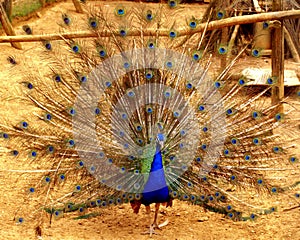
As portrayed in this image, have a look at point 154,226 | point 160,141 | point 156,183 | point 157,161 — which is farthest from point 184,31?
point 154,226

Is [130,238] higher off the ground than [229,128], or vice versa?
[229,128]

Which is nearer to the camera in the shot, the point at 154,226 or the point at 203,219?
the point at 154,226

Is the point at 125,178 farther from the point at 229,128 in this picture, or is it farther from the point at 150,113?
the point at 229,128

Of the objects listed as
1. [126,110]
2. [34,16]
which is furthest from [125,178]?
[34,16]

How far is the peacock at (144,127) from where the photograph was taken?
5547 mm

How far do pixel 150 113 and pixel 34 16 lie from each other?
8.73 meters

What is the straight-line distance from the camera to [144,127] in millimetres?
5562

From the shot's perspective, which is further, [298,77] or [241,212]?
[298,77]

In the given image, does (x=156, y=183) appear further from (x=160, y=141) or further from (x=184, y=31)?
(x=184, y=31)

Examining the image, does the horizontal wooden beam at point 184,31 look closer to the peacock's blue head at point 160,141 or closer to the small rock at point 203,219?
the peacock's blue head at point 160,141

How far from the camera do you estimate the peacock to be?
5547 mm

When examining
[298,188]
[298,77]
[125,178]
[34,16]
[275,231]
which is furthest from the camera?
[34,16]

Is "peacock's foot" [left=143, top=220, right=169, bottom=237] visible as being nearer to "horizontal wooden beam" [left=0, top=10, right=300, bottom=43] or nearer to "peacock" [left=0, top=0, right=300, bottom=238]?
"peacock" [left=0, top=0, right=300, bottom=238]

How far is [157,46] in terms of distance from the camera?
560 cm
